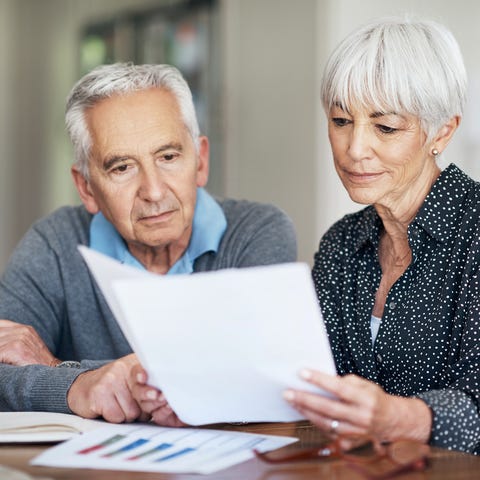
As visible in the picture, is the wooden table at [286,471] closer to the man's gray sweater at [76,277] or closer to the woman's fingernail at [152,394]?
the woman's fingernail at [152,394]

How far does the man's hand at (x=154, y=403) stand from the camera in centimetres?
144

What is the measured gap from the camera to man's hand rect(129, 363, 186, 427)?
1437mm

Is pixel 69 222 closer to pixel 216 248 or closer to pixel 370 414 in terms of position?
pixel 216 248

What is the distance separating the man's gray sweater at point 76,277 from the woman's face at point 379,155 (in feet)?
1.46

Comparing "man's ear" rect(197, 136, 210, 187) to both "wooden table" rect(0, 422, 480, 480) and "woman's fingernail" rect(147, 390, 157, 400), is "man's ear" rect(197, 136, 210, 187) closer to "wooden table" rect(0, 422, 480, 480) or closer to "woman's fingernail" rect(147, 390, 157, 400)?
"woman's fingernail" rect(147, 390, 157, 400)

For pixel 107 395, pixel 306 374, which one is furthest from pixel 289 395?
pixel 107 395

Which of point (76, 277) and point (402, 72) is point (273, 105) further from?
point (402, 72)

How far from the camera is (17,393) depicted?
5.52 feet

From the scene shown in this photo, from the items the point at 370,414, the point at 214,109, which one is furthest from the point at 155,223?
the point at 214,109

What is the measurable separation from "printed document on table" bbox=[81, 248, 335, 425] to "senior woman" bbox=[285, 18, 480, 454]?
0.45 meters

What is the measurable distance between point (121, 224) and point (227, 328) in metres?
0.99

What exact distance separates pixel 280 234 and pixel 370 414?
98 centimetres

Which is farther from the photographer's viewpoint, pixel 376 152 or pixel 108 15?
pixel 108 15

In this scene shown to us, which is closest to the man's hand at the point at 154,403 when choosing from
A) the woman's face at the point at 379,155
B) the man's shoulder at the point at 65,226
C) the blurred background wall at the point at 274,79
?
the woman's face at the point at 379,155
